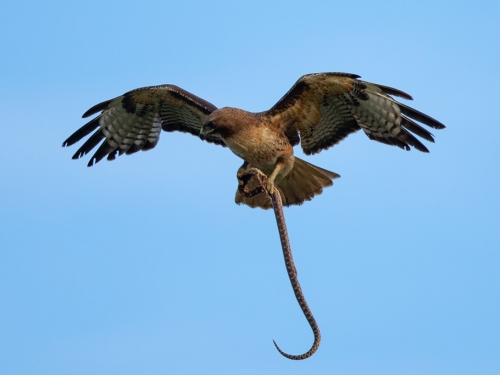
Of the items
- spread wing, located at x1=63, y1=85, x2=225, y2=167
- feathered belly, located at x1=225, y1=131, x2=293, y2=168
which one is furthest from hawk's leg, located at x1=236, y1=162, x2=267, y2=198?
spread wing, located at x1=63, y1=85, x2=225, y2=167

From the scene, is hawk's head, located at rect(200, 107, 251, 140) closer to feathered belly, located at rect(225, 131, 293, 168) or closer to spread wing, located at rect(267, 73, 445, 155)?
feathered belly, located at rect(225, 131, 293, 168)

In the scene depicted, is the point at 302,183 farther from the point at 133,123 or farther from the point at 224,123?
the point at 133,123

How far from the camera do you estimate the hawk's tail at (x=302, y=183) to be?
35.7 feet

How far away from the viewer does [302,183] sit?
10883 millimetres

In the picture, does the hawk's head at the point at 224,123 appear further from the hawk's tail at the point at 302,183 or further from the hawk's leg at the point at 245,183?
the hawk's tail at the point at 302,183

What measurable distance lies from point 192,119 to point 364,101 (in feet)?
7.22

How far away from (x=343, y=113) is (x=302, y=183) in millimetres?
898

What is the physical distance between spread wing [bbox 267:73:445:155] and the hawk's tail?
280 millimetres

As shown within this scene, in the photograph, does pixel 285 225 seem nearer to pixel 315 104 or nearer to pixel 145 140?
pixel 315 104

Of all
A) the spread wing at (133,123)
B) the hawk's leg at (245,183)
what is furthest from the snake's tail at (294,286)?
the spread wing at (133,123)

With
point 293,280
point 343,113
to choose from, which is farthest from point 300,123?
point 293,280

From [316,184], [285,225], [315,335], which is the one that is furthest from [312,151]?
[315,335]

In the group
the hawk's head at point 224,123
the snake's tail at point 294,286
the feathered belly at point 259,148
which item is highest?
the hawk's head at point 224,123

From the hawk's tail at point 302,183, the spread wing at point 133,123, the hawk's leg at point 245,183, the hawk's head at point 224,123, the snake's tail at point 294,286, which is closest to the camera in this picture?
the snake's tail at point 294,286
